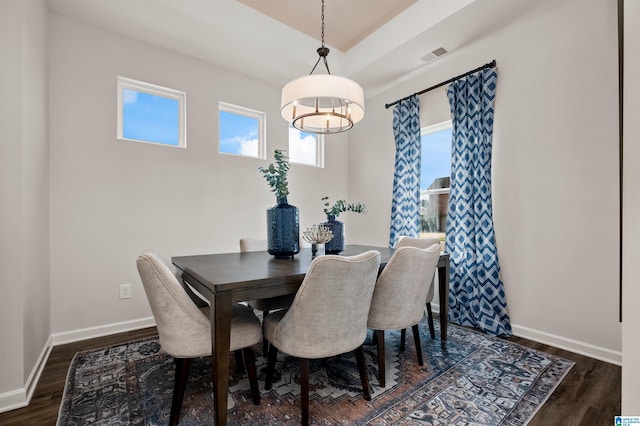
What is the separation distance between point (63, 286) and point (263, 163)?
222 cm

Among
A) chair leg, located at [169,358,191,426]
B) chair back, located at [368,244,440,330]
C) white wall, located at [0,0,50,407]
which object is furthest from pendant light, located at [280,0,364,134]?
chair leg, located at [169,358,191,426]

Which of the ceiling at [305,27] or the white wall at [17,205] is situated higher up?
the ceiling at [305,27]

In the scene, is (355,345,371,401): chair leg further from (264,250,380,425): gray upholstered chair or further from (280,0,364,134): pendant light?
(280,0,364,134): pendant light

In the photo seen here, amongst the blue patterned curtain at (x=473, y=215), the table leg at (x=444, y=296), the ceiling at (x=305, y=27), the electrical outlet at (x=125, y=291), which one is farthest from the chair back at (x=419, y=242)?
the electrical outlet at (x=125, y=291)

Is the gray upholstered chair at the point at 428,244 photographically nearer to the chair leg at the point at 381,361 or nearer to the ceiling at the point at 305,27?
the chair leg at the point at 381,361

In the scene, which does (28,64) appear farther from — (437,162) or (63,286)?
(437,162)

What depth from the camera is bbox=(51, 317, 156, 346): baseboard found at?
8.13 feet

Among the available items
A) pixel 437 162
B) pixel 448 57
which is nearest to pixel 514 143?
pixel 437 162

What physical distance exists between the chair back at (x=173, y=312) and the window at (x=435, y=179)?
108 inches

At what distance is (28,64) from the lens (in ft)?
6.10

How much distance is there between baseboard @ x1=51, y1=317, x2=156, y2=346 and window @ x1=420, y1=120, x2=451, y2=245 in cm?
306

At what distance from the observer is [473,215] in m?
2.88

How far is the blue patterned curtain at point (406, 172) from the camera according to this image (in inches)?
135

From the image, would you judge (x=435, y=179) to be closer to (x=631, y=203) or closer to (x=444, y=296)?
(x=444, y=296)
